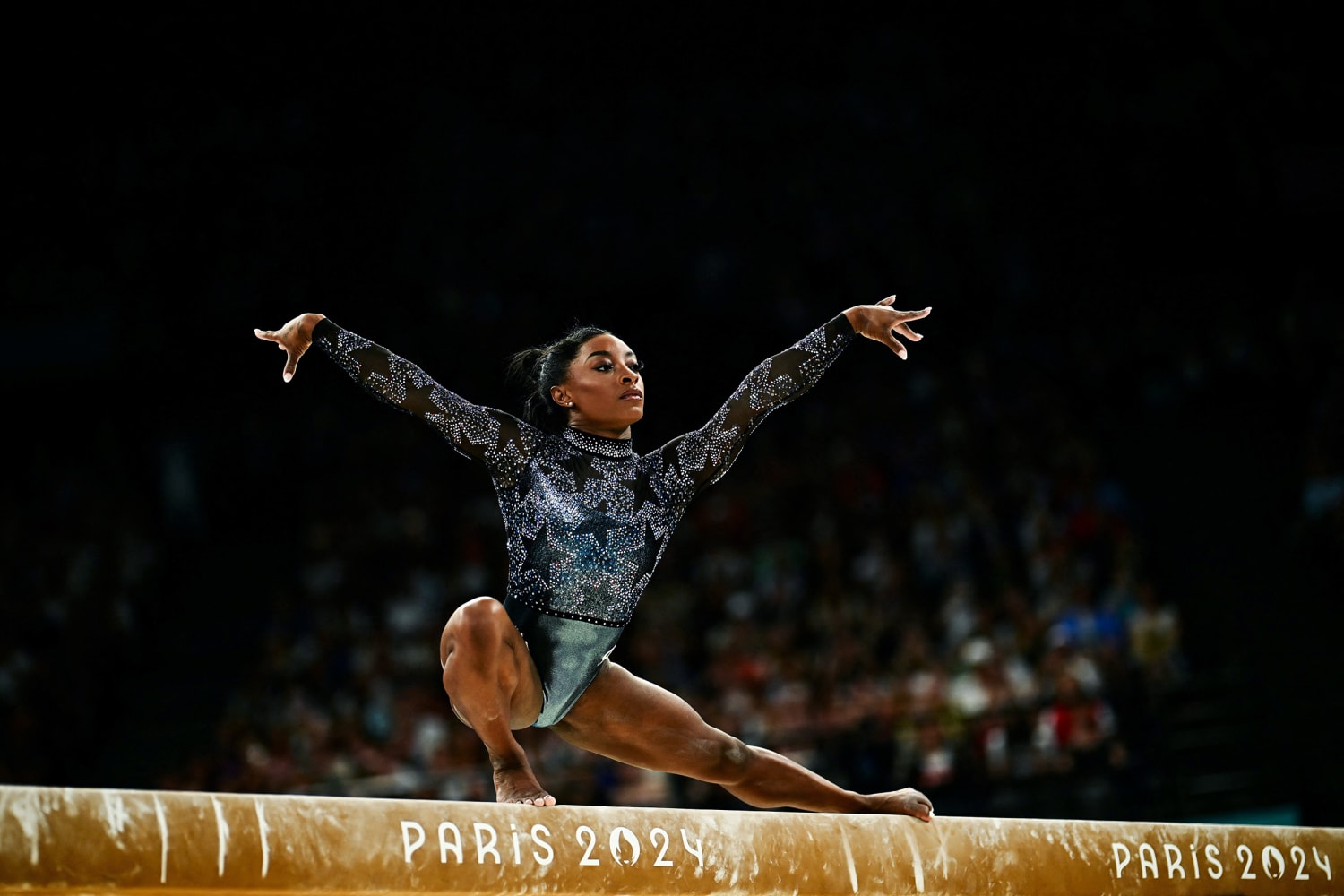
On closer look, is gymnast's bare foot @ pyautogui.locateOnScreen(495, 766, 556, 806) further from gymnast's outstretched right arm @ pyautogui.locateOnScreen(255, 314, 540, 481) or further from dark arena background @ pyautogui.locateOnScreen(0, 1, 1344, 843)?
dark arena background @ pyautogui.locateOnScreen(0, 1, 1344, 843)

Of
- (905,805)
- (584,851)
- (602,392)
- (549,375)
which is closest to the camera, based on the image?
(584,851)

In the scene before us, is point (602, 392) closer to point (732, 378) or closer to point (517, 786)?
point (517, 786)

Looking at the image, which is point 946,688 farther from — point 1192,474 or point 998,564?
point 1192,474

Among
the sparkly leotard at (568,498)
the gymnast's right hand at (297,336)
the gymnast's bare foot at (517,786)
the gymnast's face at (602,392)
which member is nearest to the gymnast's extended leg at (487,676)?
the gymnast's bare foot at (517,786)

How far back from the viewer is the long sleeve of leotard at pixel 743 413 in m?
3.85

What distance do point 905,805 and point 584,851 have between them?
1035 millimetres

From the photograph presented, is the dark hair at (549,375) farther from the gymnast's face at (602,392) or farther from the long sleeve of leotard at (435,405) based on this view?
the long sleeve of leotard at (435,405)

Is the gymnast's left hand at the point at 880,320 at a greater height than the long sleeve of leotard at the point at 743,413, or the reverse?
the gymnast's left hand at the point at 880,320

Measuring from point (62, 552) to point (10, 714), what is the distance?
2.31 metres

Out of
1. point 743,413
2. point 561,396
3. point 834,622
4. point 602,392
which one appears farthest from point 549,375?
point 834,622

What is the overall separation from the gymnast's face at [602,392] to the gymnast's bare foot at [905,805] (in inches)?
47.2

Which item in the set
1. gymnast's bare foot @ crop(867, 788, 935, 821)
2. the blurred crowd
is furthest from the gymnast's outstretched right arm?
the blurred crowd

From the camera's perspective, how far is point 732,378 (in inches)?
482

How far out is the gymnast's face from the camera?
3852mm
